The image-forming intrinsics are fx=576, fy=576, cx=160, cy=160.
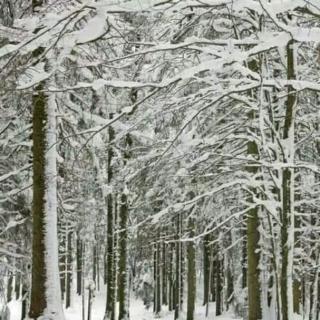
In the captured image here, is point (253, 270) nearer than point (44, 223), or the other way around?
point (44, 223)

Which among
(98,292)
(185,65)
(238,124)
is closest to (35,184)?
(185,65)

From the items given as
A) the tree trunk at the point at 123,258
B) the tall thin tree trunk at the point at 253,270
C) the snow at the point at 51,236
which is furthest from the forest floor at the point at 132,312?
the snow at the point at 51,236

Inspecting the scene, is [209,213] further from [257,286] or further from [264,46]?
[264,46]

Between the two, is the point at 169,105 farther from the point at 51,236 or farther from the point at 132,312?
the point at 132,312

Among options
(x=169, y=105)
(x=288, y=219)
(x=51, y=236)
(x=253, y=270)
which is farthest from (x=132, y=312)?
(x=169, y=105)

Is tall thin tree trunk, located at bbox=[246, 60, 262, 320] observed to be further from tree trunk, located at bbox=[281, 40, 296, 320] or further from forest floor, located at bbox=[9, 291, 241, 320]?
forest floor, located at bbox=[9, 291, 241, 320]

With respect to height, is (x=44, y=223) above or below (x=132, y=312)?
above

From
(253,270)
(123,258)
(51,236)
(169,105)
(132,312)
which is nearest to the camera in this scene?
(169,105)

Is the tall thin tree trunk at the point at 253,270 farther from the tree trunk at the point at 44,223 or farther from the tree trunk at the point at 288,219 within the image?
the tree trunk at the point at 288,219

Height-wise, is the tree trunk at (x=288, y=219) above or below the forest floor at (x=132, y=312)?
above

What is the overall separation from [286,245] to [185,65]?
10.1ft

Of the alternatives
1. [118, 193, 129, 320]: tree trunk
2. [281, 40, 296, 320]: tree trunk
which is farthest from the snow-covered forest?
[118, 193, 129, 320]: tree trunk

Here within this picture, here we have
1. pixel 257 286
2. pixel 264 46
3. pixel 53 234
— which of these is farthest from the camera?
pixel 257 286

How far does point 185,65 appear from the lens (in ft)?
27.1
